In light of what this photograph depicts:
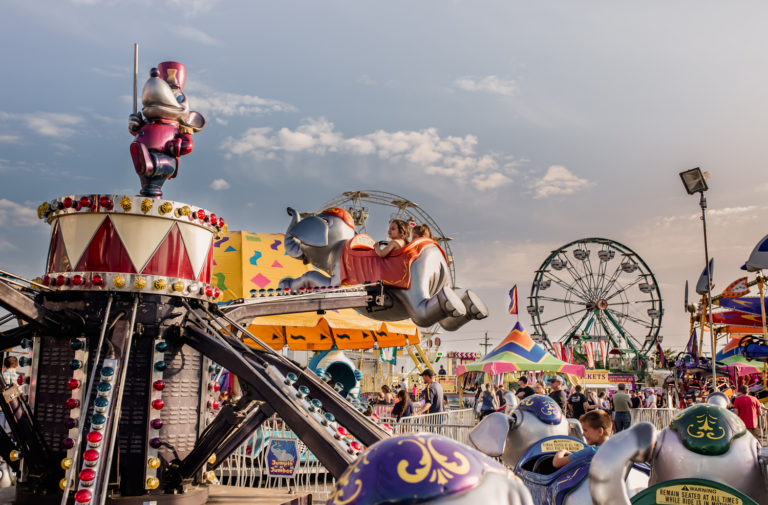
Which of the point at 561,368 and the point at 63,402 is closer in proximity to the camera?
the point at 63,402

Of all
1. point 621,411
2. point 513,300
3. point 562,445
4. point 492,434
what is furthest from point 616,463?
point 513,300

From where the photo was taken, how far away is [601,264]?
38156 mm

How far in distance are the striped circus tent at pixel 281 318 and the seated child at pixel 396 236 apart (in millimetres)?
4740

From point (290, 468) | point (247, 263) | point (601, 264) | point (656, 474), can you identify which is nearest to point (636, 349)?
point (601, 264)

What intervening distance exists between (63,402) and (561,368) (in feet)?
46.6

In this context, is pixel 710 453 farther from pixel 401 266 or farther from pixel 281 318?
pixel 281 318

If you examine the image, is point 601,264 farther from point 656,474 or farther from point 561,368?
point 656,474

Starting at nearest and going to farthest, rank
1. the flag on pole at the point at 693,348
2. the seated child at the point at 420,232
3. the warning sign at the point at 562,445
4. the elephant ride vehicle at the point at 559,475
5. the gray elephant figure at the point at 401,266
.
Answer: the elephant ride vehicle at the point at 559,475, the warning sign at the point at 562,445, the gray elephant figure at the point at 401,266, the seated child at the point at 420,232, the flag on pole at the point at 693,348

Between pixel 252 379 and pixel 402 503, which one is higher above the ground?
pixel 252 379

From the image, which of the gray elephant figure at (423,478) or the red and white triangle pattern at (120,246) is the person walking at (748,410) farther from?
the gray elephant figure at (423,478)

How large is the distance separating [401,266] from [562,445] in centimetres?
189

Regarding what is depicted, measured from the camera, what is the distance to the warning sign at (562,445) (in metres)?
3.54

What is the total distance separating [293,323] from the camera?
1027cm

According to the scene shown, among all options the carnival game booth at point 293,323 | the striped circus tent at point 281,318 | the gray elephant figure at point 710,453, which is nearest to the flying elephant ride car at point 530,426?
the gray elephant figure at point 710,453
